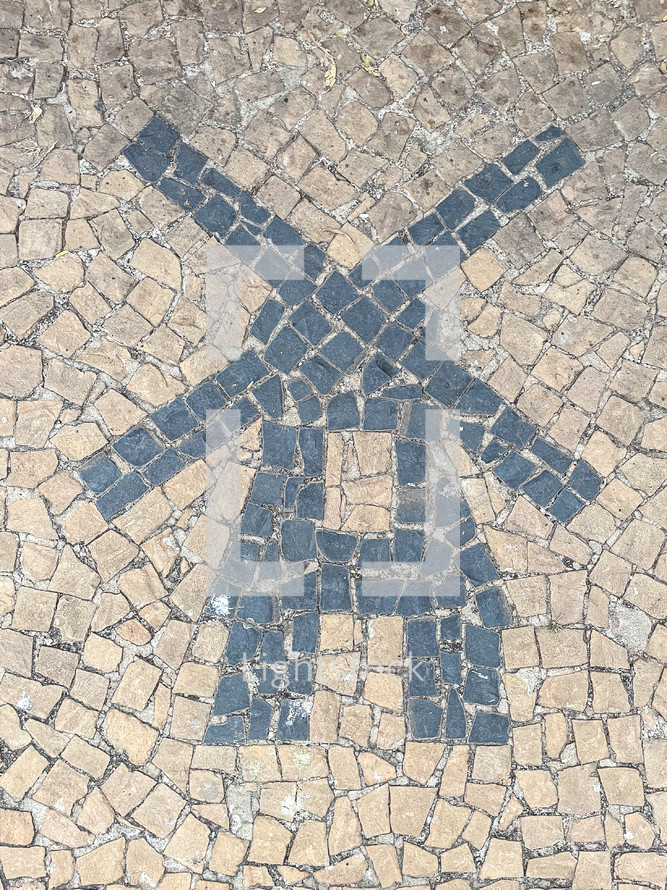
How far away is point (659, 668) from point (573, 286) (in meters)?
1.91

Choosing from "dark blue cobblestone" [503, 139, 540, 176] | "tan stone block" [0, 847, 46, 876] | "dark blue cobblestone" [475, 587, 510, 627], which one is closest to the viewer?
"tan stone block" [0, 847, 46, 876]

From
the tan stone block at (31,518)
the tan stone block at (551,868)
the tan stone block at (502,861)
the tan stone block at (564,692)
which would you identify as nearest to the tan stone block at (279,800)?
the tan stone block at (502,861)

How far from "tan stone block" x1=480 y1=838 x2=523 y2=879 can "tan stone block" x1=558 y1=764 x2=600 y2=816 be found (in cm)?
29

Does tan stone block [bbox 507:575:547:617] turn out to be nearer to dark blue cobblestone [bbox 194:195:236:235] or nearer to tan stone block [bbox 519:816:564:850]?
tan stone block [bbox 519:816:564:850]

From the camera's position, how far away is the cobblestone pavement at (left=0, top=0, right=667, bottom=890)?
3.38 metres

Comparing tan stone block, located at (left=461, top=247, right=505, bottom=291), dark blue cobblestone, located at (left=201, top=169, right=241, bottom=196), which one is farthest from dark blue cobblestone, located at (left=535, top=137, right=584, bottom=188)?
dark blue cobblestone, located at (left=201, top=169, right=241, bottom=196)

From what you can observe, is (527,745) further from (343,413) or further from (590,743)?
(343,413)

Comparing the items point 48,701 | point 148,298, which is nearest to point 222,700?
point 48,701

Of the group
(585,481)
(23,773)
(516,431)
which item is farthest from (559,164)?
(23,773)

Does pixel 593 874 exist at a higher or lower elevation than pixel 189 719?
lower

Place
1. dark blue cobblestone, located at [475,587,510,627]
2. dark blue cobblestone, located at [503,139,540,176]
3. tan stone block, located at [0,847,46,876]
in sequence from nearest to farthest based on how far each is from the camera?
tan stone block, located at [0,847,46,876], dark blue cobblestone, located at [475,587,510,627], dark blue cobblestone, located at [503,139,540,176]

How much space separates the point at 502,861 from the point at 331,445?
84.6 inches

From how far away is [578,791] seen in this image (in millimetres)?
3393

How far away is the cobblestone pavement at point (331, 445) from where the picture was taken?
11.1 ft
